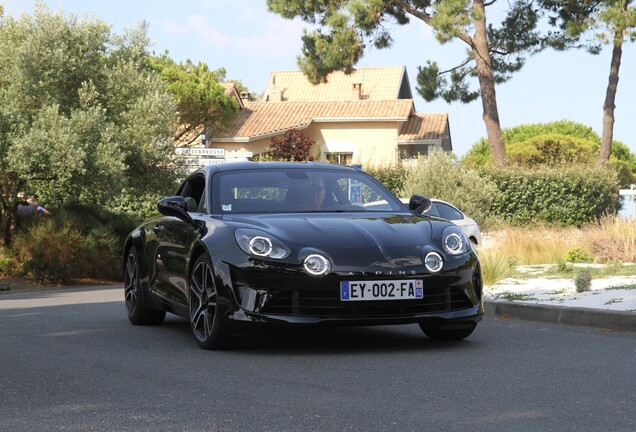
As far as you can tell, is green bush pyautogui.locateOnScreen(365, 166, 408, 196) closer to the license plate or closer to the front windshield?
the front windshield

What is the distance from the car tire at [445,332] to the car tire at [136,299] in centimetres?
283

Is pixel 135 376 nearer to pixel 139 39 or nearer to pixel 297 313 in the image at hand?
pixel 297 313

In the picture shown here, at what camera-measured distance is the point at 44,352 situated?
28.5 feet

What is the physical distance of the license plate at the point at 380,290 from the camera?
8023 mm

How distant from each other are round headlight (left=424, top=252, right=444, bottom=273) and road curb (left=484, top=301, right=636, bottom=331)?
2.50 meters

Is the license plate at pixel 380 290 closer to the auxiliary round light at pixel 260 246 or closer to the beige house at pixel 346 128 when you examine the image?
the auxiliary round light at pixel 260 246

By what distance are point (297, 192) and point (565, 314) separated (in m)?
3.08

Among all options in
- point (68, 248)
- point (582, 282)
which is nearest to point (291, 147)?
point (68, 248)

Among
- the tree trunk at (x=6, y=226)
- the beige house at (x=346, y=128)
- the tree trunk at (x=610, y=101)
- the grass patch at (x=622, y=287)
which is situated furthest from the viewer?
the beige house at (x=346, y=128)

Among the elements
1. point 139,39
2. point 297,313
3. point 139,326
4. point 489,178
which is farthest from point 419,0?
point 297,313

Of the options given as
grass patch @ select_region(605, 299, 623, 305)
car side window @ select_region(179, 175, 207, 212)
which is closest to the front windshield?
car side window @ select_region(179, 175, 207, 212)

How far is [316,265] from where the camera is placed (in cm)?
801

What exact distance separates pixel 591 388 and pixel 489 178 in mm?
29158

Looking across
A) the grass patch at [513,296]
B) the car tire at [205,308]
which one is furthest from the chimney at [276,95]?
the car tire at [205,308]
